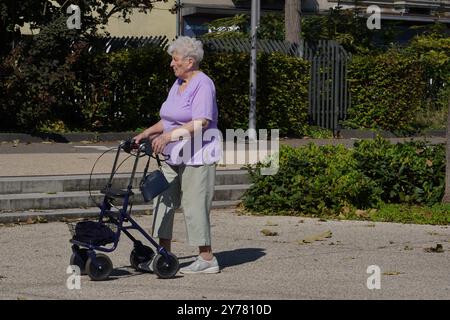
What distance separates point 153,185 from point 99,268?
0.75 m

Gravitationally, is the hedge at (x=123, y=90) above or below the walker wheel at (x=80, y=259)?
above

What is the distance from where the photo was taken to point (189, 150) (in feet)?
27.7

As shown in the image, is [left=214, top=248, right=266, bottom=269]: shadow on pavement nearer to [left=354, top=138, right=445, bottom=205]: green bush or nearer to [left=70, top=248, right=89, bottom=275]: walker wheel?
[left=70, top=248, right=89, bottom=275]: walker wheel

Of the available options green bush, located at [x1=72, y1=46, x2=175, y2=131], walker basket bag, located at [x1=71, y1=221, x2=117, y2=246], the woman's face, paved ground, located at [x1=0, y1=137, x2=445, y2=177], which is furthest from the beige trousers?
green bush, located at [x1=72, y1=46, x2=175, y2=131]

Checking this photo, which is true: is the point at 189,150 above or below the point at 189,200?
above

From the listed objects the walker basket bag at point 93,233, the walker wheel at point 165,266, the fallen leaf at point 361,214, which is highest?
the walker basket bag at point 93,233

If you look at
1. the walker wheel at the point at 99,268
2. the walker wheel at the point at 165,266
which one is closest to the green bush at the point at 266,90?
the walker wheel at the point at 165,266

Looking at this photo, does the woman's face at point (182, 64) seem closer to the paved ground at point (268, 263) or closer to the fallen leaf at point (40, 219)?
the paved ground at point (268, 263)

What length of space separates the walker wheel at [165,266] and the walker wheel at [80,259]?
535 millimetres

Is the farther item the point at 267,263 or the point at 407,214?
the point at 407,214

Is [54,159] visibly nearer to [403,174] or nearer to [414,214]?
[403,174]

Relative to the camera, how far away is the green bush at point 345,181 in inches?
478

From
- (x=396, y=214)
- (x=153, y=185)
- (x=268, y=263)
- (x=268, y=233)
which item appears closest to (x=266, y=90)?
(x=396, y=214)

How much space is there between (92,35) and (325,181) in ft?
28.1
